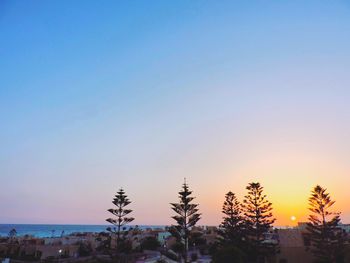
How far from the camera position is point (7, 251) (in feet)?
91.9

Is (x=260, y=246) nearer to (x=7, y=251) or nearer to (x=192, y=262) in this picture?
(x=192, y=262)

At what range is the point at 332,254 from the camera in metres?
22.6

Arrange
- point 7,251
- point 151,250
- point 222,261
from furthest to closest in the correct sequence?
point 151,250
point 7,251
point 222,261

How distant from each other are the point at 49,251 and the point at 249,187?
57.7ft

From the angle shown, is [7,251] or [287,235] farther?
[7,251]

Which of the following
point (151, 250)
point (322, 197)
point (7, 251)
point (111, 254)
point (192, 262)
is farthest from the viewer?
point (151, 250)

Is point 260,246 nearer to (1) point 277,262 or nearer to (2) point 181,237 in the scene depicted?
(1) point 277,262

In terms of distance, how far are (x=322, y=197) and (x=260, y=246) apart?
624 cm

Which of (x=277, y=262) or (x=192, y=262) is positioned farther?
(x=277, y=262)

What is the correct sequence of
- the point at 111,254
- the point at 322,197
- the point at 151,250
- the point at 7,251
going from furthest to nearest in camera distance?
1. the point at 151,250
2. the point at 7,251
3. the point at 322,197
4. the point at 111,254

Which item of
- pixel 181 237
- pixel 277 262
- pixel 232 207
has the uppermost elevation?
pixel 232 207

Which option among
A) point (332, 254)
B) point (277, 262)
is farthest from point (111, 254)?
point (332, 254)

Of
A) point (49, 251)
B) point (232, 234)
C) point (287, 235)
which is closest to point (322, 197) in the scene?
point (287, 235)

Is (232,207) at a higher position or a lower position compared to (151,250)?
higher
